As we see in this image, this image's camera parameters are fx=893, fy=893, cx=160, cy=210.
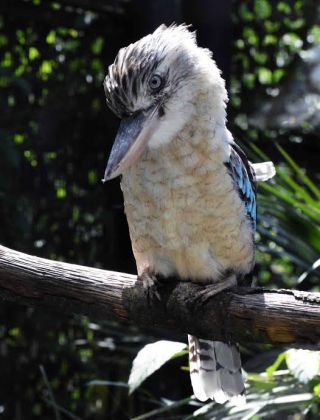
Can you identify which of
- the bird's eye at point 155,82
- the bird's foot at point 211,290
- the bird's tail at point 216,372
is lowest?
the bird's tail at point 216,372

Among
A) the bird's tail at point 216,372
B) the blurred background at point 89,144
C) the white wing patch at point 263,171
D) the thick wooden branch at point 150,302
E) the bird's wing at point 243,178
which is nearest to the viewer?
the thick wooden branch at point 150,302

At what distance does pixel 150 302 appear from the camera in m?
2.47

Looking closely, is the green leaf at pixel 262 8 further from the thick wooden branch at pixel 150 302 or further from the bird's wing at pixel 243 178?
the thick wooden branch at pixel 150 302

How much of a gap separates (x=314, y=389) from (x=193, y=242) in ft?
1.80

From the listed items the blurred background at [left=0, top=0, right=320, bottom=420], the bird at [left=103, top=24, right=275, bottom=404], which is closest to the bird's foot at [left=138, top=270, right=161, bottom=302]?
the bird at [left=103, top=24, right=275, bottom=404]

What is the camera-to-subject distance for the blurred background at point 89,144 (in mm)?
4176

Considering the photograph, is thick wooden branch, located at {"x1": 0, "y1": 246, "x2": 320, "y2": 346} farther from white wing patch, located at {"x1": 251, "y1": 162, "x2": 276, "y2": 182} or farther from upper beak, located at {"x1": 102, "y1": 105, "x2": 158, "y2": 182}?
white wing patch, located at {"x1": 251, "y1": 162, "x2": 276, "y2": 182}

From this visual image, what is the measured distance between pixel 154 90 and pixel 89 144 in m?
2.12

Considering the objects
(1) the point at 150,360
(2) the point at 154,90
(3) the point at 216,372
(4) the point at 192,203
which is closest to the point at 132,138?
(2) the point at 154,90

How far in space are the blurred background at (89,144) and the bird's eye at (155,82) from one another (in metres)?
1.60

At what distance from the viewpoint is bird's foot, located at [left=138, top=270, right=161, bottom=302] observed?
99.1 inches

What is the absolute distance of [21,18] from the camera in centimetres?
432

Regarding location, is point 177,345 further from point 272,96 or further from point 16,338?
point 272,96

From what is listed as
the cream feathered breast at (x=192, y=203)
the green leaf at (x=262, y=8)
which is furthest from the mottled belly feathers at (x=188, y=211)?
the green leaf at (x=262, y=8)
